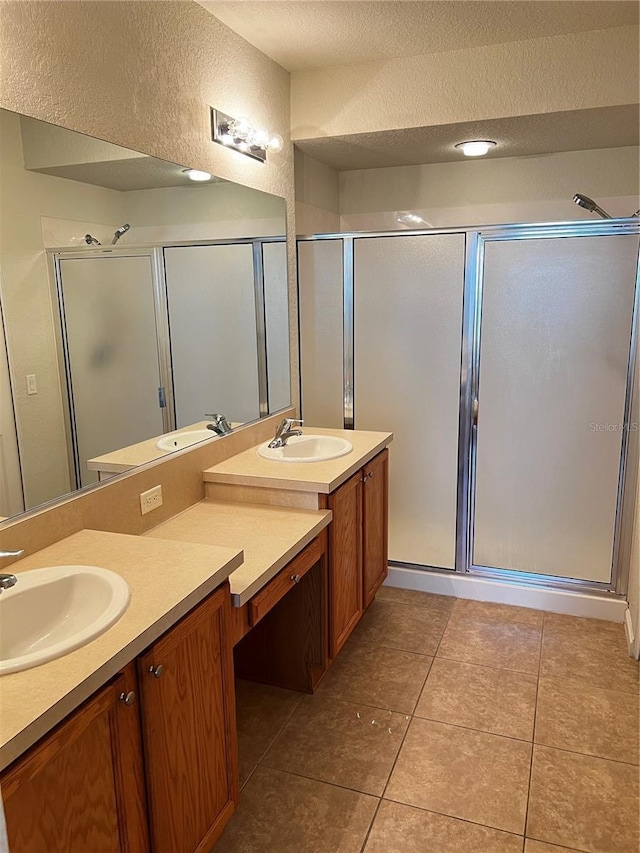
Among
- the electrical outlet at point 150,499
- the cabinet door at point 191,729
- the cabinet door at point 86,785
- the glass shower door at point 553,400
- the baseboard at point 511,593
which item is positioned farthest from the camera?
the baseboard at point 511,593

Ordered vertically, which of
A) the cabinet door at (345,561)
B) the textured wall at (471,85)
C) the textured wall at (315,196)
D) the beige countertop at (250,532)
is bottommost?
the cabinet door at (345,561)

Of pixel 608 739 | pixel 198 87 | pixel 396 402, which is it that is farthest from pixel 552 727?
pixel 198 87

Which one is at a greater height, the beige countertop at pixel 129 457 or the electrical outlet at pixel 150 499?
the beige countertop at pixel 129 457

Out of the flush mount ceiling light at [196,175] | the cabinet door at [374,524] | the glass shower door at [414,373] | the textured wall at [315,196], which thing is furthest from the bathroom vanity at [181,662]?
the textured wall at [315,196]

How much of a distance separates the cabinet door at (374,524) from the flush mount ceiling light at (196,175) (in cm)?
134

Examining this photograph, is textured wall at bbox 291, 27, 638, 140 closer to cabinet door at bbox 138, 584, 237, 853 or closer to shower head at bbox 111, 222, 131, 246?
shower head at bbox 111, 222, 131, 246

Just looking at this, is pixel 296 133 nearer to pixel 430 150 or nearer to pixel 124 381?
pixel 430 150

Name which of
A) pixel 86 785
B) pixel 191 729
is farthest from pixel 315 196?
pixel 86 785

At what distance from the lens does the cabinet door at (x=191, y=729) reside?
1366mm

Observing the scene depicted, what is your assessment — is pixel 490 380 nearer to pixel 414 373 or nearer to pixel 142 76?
pixel 414 373

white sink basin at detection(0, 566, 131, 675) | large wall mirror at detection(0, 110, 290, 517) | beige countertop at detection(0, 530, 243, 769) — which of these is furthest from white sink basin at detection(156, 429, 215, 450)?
white sink basin at detection(0, 566, 131, 675)

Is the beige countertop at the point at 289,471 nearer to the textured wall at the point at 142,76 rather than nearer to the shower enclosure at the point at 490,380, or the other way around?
Answer: the shower enclosure at the point at 490,380

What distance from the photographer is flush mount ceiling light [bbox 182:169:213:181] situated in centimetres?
237

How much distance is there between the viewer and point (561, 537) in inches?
126
